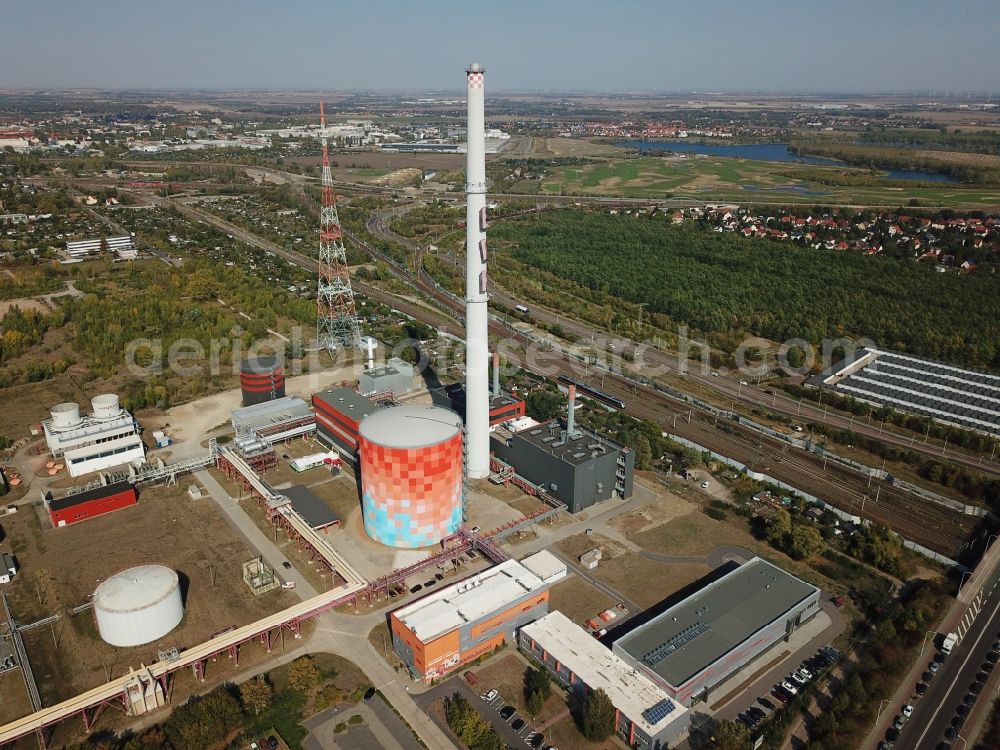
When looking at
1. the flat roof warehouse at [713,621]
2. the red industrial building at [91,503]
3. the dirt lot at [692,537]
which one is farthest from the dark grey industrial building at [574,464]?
the red industrial building at [91,503]

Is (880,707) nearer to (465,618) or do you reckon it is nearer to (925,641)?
(925,641)

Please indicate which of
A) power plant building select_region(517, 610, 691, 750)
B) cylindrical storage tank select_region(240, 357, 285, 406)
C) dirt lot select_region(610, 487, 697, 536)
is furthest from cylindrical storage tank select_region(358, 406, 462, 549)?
cylindrical storage tank select_region(240, 357, 285, 406)

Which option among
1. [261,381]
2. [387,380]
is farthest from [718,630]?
[261,381]

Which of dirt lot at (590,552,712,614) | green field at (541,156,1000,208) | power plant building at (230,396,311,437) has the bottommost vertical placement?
dirt lot at (590,552,712,614)

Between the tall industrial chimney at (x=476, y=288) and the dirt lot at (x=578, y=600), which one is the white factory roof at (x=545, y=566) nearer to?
the dirt lot at (x=578, y=600)

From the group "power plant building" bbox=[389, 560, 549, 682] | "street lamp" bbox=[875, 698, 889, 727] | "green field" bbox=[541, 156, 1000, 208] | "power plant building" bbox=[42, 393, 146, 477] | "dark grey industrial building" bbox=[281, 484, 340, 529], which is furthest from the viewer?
"green field" bbox=[541, 156, 1000, 208]

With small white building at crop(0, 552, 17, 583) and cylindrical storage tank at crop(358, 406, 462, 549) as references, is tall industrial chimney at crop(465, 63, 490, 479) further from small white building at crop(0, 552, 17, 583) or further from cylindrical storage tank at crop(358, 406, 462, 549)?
small white building at crop(0, 552, 17, 583)
